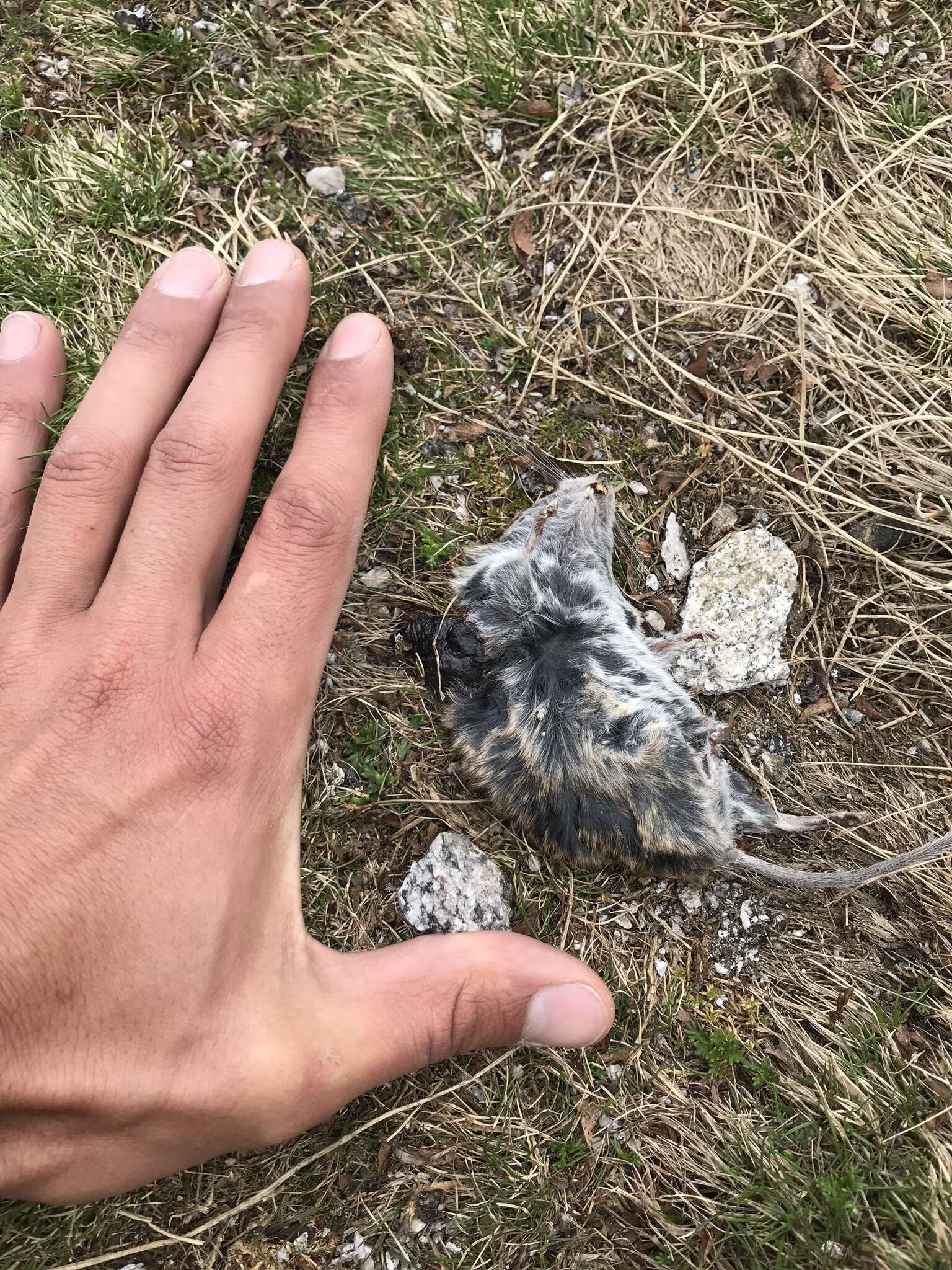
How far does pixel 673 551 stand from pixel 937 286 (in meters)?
1.30

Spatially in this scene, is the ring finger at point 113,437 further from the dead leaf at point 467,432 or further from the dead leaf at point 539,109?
the dead leaf at point 539,109

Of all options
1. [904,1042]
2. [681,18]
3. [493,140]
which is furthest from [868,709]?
[681,18]

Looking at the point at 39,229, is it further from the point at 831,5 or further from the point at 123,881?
the point at 831,5

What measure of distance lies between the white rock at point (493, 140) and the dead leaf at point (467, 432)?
957 millimetres

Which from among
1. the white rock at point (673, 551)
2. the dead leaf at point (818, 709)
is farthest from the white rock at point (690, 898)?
the white rock at point (673, 551)

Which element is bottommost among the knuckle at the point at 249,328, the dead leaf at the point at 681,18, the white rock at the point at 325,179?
the knuckle at the point at 249,328

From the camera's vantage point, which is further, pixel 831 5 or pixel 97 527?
pixel 831 5

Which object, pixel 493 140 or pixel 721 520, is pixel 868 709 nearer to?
pixel 721 520

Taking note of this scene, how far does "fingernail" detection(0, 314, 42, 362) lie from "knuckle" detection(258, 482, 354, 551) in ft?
3.27

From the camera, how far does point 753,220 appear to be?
3.04m

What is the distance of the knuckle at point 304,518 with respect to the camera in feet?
8.63

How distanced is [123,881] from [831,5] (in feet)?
12.0

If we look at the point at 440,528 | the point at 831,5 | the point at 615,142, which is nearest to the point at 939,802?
the point at 440,528

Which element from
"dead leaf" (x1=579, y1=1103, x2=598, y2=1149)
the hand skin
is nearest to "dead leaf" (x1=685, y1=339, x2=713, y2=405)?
the hand skin
